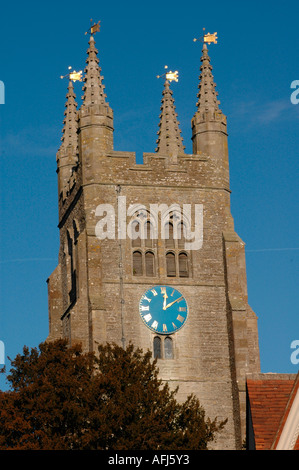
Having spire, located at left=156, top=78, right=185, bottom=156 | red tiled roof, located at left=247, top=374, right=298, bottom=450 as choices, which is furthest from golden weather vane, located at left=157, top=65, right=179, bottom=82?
red tiled roof, located at left=247, top=374, right=298, bottom=450

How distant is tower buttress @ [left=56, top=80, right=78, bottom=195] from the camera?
2968 inches

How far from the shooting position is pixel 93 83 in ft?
232

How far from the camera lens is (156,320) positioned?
66.6 m

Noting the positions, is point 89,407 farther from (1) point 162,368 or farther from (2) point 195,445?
(1) point 162,368

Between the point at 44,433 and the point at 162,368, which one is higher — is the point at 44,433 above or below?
below

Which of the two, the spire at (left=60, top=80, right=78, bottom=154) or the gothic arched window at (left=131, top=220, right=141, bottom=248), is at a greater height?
the spire at (left=60, top=80, right=78, bottom=154)

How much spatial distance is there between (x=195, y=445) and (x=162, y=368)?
51.5ft

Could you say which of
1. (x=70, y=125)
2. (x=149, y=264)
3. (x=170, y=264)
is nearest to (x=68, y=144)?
(x=70, y=125)

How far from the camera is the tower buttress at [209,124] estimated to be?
7062 centimetres

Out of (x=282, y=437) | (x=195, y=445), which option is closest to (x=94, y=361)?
(x=195, y=445)
